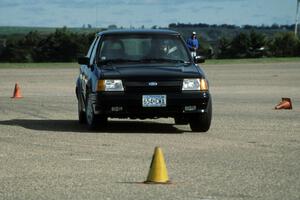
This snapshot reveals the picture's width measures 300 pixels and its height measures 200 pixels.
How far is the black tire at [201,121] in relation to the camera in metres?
14.8

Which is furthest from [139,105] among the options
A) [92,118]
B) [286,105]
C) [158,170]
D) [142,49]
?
[286,105]

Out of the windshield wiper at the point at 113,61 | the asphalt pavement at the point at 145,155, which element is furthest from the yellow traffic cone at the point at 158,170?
the windshield wiper at the point at 113,61

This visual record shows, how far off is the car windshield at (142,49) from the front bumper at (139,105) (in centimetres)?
105

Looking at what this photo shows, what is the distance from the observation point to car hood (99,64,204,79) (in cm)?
1463

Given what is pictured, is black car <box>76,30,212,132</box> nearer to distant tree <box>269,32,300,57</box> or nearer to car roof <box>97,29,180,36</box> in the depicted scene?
car roof <box>97,29,180,36</box>

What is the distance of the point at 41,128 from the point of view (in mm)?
15562

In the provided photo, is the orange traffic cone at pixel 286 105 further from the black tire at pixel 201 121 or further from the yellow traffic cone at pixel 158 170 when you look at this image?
the yellow traffic cone at pixel 158 170

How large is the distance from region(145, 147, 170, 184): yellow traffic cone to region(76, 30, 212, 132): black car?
5.17 metres

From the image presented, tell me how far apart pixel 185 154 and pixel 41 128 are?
418cm

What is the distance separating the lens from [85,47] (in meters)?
58.2

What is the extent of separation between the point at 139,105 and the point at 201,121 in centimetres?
102

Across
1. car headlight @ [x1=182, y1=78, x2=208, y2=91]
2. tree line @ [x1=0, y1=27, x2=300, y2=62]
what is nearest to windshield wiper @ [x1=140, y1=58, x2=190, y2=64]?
car headlight @ [x1=182, y1=78, x2=208, y2=91]

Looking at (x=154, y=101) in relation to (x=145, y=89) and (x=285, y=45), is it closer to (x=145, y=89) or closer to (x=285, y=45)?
(x=145, y=89)

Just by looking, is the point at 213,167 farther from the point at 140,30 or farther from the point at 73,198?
the point at 140,30
